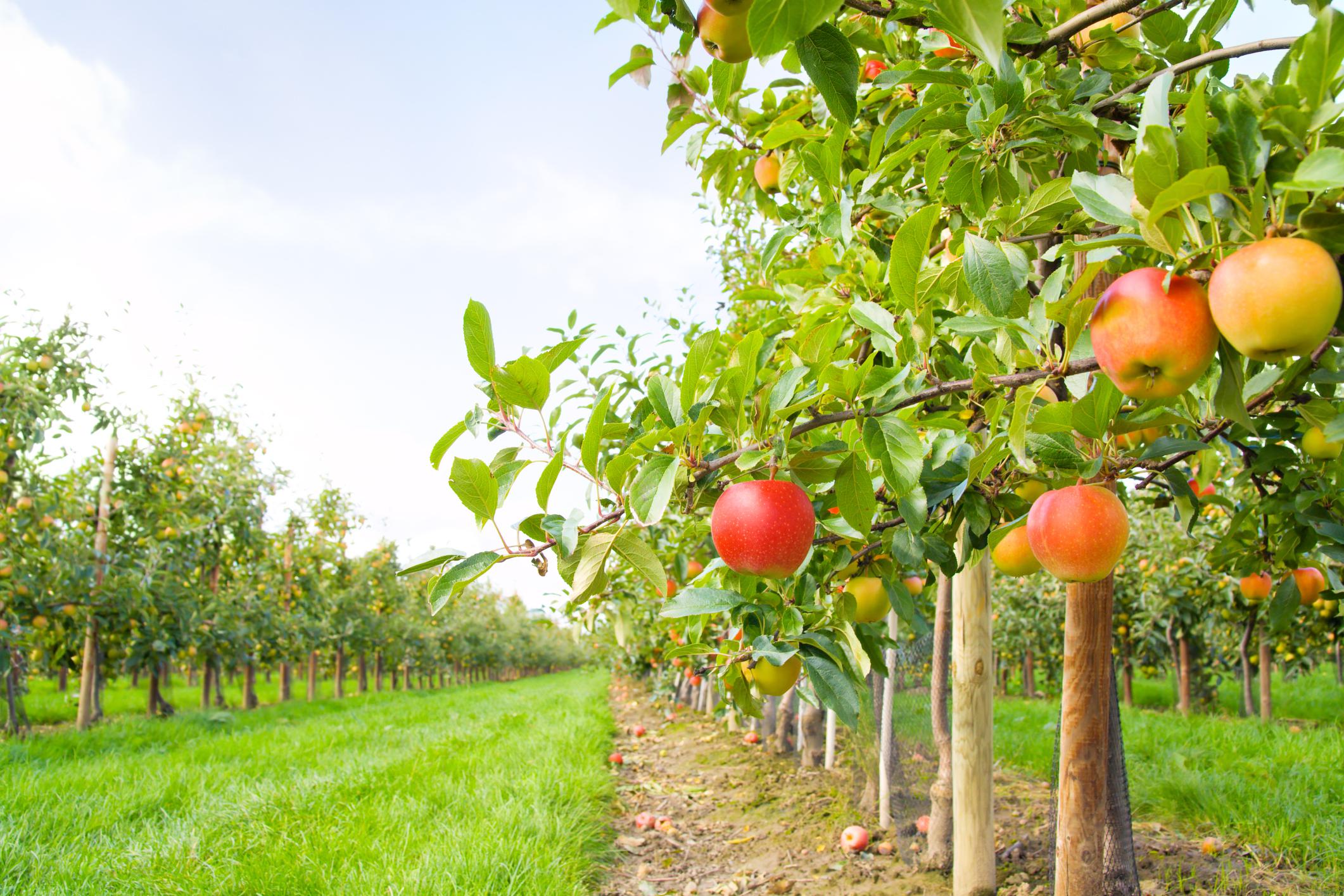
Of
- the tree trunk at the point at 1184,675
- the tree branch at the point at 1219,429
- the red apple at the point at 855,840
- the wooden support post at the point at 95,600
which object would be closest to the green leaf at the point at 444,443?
the tree branch at the point at 1219,429

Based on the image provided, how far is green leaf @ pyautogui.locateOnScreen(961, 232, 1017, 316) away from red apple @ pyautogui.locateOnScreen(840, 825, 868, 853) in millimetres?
2741

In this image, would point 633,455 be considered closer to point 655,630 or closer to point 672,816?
point 672,816

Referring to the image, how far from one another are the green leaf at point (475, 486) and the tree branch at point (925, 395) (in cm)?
29

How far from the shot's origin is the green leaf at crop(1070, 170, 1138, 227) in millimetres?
801

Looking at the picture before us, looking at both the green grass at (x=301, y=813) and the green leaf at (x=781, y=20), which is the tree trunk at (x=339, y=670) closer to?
the green grass at (x=301, y=813)

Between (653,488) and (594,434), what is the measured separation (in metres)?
0.12

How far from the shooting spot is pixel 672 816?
4.30 metres

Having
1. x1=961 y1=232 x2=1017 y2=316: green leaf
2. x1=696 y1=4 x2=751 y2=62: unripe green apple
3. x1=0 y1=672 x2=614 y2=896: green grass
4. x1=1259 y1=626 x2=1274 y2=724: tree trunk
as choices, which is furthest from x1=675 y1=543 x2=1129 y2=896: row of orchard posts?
x1=1259 y1=626 x2=1274 y2=724: tree trunk

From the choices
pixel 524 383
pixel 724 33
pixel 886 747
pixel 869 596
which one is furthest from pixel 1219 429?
pixel 886 747

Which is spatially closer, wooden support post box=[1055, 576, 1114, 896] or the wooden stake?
wooden support post box=[1055, 576, 1114, 896]

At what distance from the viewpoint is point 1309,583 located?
1.97 meters

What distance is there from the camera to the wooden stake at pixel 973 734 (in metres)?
2.25

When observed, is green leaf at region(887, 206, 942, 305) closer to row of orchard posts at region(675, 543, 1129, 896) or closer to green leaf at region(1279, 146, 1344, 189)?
green leaf at region(1279, 146, 1344, 189)

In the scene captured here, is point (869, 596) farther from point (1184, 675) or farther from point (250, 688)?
point (250, 688)
